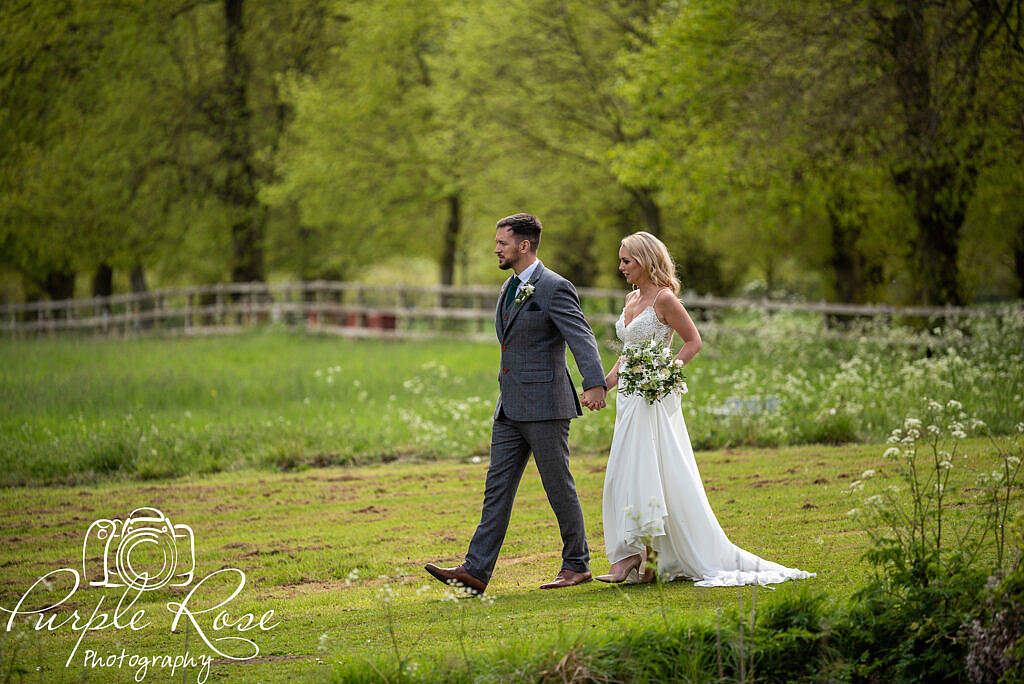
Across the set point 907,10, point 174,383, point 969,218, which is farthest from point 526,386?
point 969,218

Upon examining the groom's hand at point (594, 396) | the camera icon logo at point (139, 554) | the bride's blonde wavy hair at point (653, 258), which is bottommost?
the camera icon logo at point (139, 554)

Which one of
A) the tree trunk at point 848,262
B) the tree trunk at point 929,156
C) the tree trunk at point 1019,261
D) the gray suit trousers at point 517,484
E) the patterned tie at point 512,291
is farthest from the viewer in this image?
the tree trunk at point 1019,261

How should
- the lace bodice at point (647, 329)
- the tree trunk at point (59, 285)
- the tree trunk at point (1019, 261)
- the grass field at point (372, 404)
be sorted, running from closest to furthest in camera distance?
1. the lace bodice at point (647, 329)
2. the grass field at point (372, 404)
3. the tree trunk at point (1019, 261)
4. the tree trunk at point (59, 285)

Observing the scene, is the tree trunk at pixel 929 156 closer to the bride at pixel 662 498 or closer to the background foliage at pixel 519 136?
the background foliage at pixel 519 136

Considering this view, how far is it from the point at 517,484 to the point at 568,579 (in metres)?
0.70

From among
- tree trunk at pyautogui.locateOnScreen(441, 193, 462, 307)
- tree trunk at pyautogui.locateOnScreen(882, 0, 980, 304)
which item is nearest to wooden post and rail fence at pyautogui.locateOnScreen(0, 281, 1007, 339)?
tree trunk at pyautogui.locateOnScreen(441, 193, 462, 307)

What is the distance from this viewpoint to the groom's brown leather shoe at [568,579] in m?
6.51

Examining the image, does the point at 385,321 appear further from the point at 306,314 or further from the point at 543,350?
the point at 543,350

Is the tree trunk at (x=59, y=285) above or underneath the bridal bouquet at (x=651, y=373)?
above

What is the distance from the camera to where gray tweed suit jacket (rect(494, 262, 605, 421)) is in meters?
6.38

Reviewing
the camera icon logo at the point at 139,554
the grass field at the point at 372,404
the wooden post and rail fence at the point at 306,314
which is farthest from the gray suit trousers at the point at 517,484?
the wooden post and rail fence at the point at 306,314

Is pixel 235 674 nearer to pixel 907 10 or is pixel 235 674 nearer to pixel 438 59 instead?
pixel 907 10
